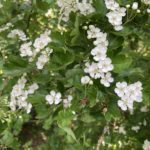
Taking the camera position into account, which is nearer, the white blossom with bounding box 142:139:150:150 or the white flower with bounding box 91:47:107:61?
the white flower with bounding box 91:47:107:61

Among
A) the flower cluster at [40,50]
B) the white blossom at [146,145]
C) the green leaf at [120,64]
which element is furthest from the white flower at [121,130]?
the green leaf at [120,64]

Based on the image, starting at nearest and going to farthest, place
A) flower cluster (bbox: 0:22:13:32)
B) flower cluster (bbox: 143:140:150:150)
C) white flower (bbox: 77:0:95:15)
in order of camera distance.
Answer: white flower (bbox: 77:0:95:15), flower cluster (bbox: 0:22:13:32), flower cluster (bbox: 143:140:150:150)

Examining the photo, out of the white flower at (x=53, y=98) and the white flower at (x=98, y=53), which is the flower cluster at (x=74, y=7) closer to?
the white flower at (x=98, y=53)

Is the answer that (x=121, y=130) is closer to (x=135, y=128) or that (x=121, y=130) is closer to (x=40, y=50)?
(x=135, y=128)

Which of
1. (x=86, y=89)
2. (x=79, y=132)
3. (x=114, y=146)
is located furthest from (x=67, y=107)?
(x=114, y=146)

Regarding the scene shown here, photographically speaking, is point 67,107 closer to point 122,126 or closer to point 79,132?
point 79,132

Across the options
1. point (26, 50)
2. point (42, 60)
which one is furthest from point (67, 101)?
point (26, 50)

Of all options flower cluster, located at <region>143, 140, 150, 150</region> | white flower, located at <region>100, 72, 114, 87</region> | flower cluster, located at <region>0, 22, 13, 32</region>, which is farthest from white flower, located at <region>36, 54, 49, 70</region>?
flower cluster, located at <region>143, 140, 150, 150</region>

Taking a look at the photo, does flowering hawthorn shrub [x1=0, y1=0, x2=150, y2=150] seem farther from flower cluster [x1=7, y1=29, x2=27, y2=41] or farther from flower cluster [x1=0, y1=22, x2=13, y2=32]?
flower cluster [x1=0, y1=22, x2=13, y2=32]
